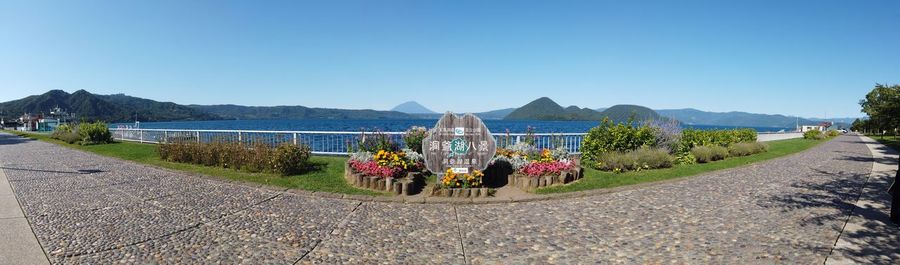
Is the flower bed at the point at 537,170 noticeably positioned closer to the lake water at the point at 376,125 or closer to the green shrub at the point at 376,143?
the green shrub at the point at 376,143

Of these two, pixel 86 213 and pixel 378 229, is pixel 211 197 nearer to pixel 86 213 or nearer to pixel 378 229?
pixel 86 213

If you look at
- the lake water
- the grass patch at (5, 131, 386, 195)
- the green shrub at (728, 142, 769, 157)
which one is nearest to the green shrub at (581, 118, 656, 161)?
the lake water

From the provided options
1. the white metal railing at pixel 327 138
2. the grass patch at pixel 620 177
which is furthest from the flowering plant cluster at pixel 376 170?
the grass patch at pixel 620 177

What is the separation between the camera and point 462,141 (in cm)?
809

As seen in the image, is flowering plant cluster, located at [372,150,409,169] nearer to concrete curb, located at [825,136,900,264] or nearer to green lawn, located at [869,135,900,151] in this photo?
concrete curb, located at [825,136,900,264]

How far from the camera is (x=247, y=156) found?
10.2 m

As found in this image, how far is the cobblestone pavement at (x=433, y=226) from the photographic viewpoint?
4195mm

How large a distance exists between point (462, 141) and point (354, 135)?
20.0ft

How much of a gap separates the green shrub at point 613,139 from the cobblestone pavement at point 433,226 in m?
3.08

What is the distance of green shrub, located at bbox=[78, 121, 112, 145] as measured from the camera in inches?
808

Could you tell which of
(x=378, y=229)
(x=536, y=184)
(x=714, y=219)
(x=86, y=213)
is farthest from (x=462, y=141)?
(x=86, y=213)

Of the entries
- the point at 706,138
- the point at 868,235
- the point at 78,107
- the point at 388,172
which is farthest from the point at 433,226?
the point at 78,107

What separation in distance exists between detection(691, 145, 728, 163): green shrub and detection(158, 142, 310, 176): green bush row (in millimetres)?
11470

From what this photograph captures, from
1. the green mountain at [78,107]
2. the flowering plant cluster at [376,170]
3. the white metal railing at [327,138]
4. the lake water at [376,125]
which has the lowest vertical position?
the lake water at [376,125]
